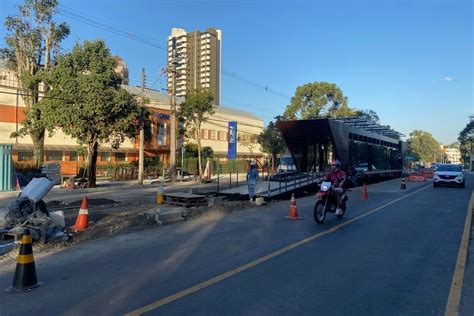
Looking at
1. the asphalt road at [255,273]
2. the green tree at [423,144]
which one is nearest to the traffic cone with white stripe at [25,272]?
the asphalt road at [255,273]

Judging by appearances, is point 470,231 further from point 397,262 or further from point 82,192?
point 82,192

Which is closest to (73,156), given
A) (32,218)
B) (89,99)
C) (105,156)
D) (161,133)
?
(105,156)

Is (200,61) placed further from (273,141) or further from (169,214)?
(169,214)

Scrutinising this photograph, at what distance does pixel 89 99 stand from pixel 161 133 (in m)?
23.6

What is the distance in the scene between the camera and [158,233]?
31.7 ft

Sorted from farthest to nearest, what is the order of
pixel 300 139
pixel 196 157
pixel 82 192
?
pixel 196 157
pixel 300 139
pixel 82 192

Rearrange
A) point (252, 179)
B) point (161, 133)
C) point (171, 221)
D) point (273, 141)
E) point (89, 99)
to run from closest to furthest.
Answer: point (171, 221) < point (252, 179) < point (89, 99) < point (161, 133) < point (273, 141)

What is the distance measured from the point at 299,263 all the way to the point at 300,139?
2046 centimetres

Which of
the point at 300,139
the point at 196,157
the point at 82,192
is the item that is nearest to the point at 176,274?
the point at 82,192

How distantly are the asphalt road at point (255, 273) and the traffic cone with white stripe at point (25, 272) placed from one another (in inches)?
5.6

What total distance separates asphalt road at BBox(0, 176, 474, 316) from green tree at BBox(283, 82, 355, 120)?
164ft

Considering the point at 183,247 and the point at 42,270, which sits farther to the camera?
the point at 183,247

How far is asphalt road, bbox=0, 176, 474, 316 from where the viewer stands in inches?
194

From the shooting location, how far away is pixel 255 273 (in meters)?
6.26
